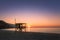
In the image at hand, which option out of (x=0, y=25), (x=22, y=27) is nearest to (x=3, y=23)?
(x=0, y=25)

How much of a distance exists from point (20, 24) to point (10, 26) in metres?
19.1

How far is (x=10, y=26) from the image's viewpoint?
6462 centimetres

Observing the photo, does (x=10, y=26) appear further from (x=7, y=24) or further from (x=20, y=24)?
(x=20, y=24)

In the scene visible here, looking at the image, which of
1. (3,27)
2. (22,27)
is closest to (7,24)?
(3,27)

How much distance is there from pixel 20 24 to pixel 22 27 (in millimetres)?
2119

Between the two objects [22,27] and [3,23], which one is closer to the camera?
[22,27]

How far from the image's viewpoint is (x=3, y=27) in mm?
65562

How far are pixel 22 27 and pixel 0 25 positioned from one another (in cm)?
2153

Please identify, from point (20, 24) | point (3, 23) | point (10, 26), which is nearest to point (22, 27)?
point (20, 24)

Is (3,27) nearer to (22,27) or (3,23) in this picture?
(3,23)

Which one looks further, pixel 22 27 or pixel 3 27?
pixel 3 27

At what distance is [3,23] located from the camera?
68062 mm

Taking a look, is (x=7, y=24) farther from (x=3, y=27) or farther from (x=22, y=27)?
(x=22, y=27)

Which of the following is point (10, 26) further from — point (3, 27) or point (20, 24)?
point (20, 24)
